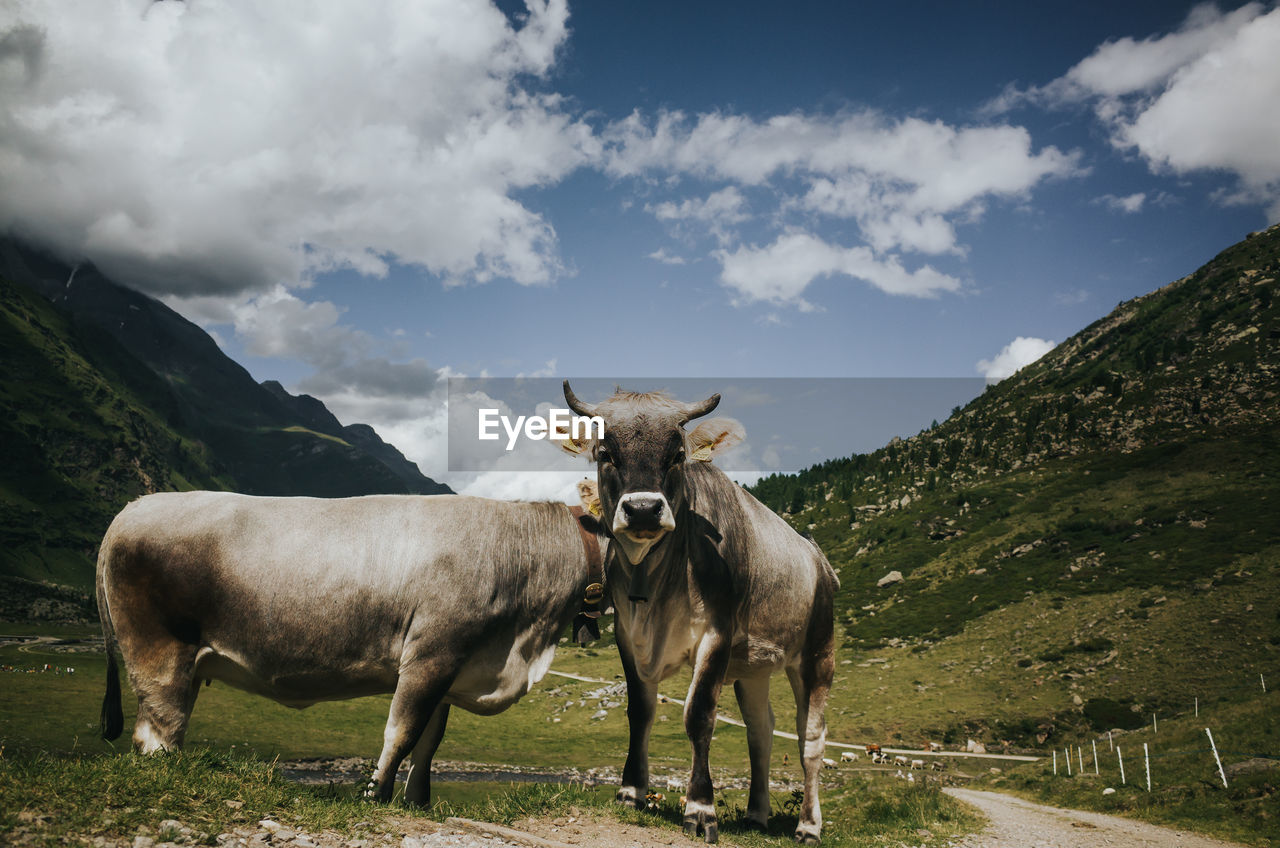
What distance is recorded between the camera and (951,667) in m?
67.4

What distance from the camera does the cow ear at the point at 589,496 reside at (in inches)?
368

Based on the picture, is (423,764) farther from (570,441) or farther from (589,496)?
(570,441)

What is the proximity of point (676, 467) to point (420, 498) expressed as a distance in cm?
335

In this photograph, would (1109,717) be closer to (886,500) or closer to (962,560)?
(962,560)

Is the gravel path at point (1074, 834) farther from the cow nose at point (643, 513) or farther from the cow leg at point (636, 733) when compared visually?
the cow nose at point (643, 513)

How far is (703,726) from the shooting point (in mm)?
8617

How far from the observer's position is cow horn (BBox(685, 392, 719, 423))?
28.5 feet

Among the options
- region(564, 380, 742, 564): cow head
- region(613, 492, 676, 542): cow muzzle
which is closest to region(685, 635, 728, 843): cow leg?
region(564, 380, 742, 564): cow head

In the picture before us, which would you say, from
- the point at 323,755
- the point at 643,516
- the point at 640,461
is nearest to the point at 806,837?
the point at 643,516

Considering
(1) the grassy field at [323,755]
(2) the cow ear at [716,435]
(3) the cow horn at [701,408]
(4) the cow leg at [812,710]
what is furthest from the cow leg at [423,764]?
(4) the cow leg at [812,710]

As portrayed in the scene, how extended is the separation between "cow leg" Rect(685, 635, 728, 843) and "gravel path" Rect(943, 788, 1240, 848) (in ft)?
18.0

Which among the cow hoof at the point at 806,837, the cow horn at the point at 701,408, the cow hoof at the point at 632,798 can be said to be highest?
the cow horn at the point at 701,408

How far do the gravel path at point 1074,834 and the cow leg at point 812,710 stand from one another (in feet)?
9.47

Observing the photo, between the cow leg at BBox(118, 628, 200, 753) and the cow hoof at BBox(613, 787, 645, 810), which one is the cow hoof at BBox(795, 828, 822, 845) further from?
the cow leg at BBox(118, 628, 200, 753)
